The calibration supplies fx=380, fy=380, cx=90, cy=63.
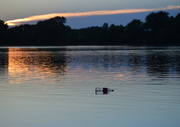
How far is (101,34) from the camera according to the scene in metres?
165

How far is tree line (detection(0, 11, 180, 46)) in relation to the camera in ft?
498

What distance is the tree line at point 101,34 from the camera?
498 feet

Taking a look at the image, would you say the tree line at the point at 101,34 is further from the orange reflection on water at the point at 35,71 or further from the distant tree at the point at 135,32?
the orange reflection on water at the point at 35,71

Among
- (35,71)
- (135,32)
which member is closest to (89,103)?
(35,71)

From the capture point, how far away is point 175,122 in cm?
1417

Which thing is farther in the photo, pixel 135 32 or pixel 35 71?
pixel 135 32

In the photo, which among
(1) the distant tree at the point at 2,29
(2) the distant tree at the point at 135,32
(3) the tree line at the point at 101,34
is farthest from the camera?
(1) the distant tree at the point at 2,29

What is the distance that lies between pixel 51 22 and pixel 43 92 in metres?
171

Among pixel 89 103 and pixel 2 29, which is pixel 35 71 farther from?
pixel 2 29

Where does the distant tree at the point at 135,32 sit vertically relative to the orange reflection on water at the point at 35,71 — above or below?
above

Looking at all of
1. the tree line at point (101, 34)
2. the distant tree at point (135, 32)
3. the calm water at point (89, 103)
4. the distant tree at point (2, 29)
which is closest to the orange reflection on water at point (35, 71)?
the calm water at point (89, 103)

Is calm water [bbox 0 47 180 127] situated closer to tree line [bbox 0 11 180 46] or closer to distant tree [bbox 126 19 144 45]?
tree line [bbox 0 11 180 46]

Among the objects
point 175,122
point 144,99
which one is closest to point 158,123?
point 175,122

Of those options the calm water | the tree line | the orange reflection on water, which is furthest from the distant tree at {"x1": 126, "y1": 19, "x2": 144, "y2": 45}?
the calm water
